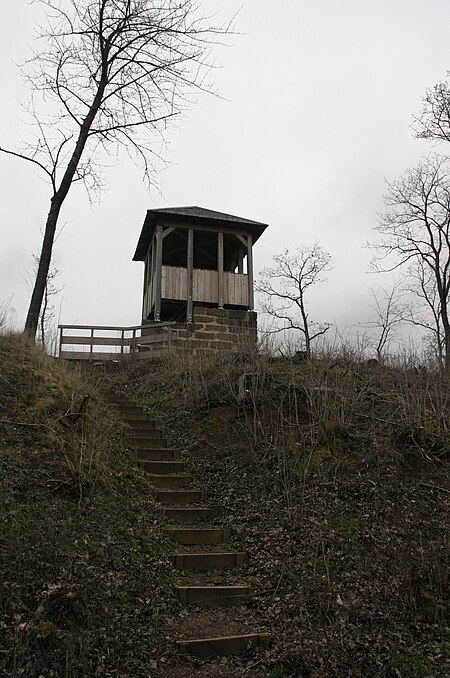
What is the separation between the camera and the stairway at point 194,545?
4668 millimetres

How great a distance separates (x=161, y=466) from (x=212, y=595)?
9.21 feet

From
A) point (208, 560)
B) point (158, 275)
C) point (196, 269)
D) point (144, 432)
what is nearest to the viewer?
point (208, 560)

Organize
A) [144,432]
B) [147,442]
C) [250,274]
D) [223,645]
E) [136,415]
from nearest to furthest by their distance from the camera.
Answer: [223,645]
[147,442]
[144,432]
[136,415]
[250,274]

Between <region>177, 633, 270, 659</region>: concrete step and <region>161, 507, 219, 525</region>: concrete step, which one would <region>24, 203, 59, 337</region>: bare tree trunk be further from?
<region>177, 633, 270, 659</region>: concrete step

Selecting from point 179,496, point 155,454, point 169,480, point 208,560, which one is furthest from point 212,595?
point 155,454

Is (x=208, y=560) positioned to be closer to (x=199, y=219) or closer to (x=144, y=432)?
(x=144, y=432)

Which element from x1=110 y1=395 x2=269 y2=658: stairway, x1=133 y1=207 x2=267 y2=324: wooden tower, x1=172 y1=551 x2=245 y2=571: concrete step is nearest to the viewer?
x1=110 y1=395 x2=269 y2=658: stairway

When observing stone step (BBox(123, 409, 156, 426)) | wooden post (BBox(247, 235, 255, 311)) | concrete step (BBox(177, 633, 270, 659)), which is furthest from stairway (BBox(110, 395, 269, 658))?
wooden post (BBox(247, 235, 255, 311))

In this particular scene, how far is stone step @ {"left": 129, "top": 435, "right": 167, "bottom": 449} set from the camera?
343 inches

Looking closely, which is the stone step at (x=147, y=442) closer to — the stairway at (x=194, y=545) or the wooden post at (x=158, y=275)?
the stairway at (x=194, y=545)

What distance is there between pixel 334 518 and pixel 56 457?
10.4 ft

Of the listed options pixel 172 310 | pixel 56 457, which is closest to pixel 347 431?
pixel 56 457

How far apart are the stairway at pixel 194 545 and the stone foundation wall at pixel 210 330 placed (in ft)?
25.2

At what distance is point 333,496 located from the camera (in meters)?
6.71
